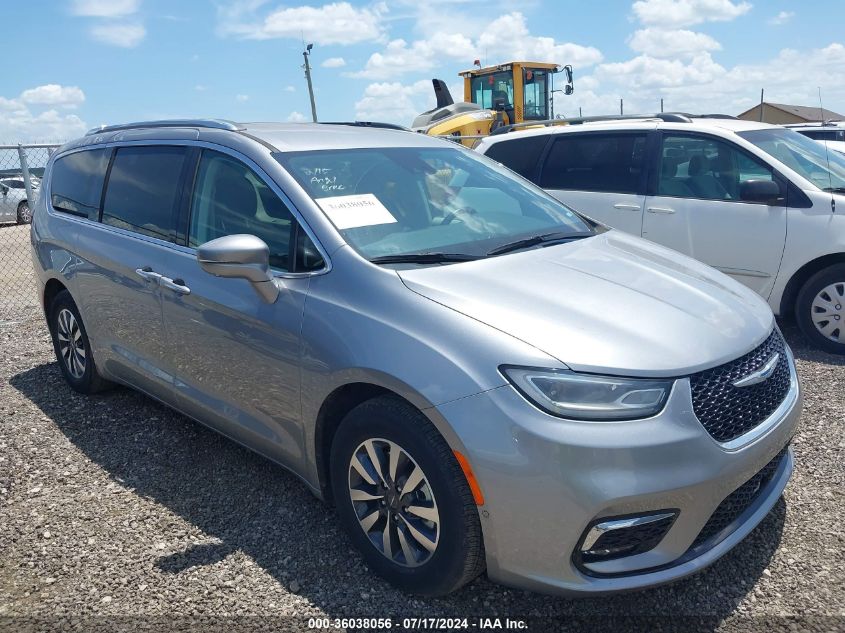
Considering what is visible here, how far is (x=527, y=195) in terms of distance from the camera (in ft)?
13.0

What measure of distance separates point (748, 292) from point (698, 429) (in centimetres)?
120

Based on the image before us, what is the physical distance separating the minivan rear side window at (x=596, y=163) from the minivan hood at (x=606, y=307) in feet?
10.7

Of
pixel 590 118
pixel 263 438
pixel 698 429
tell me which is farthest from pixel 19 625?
pixel 590 118

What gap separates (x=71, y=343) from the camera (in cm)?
490

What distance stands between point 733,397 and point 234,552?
211 centimetres

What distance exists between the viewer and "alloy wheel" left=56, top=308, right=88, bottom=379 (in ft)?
15.7

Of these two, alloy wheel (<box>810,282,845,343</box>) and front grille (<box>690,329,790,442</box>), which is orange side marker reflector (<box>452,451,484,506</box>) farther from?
alloy wheel (<box>810,282,845,343</box>)

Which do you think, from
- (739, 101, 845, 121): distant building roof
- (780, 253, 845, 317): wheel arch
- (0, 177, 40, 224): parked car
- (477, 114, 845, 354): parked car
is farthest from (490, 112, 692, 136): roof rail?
(739, 101, 845, 121): distant building roof

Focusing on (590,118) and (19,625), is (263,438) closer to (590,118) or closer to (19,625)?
(19,625)

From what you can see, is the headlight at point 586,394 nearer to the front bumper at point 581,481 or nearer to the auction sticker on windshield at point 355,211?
the front bumper at point 581,481

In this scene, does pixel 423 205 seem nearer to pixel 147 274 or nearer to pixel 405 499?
pixel 405 499

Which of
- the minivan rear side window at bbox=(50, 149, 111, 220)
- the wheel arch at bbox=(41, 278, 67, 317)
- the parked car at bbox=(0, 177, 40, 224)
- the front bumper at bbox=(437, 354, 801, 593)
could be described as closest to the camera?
the front bumper at bbox=(437, 354, 801, 593)

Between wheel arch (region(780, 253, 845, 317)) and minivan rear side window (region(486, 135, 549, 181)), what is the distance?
7.99ft

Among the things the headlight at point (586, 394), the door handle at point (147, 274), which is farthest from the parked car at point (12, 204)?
the headlight at point (586, 394)
